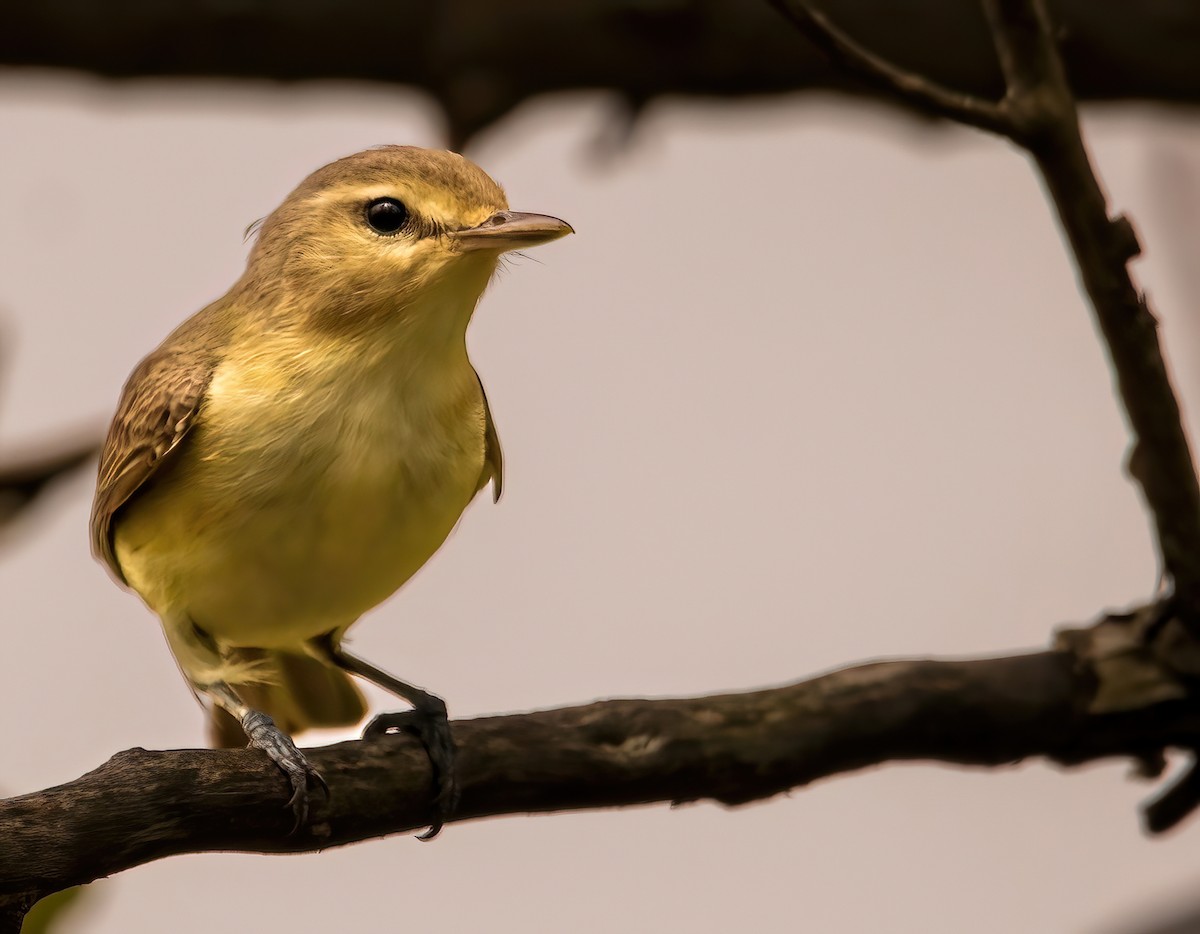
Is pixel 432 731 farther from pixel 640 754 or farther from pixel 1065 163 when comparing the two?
pixel 1065 163

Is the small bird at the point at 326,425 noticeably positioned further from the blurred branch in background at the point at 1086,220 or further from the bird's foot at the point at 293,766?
the blurred branch in background at the point at 1086,220

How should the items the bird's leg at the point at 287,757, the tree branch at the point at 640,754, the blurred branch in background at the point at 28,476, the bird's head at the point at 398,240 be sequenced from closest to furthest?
the tree branch at the point at 640,754, the bird's leg at the point at 287,757, the bird's head at the point at 398,240, the blurred branch in background at the point at 28,476

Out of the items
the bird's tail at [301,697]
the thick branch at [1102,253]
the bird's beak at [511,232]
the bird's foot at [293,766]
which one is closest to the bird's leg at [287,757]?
the bird's foot at [293,766]

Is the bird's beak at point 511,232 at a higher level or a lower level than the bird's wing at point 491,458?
higher

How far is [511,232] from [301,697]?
1.06 m

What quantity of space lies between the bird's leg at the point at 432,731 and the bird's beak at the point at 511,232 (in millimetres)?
689

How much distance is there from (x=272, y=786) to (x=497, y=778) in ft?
1.16

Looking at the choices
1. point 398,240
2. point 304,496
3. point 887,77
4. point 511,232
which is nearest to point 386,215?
point 398,240

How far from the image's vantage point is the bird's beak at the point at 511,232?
6.25 ft

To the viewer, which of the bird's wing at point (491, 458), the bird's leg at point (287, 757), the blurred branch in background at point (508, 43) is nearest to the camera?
the bird's leg at point (287, 757)

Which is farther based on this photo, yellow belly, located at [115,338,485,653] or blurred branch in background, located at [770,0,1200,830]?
yellow belly, located at [115,338,485,653]

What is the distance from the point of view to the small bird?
6.57 ft

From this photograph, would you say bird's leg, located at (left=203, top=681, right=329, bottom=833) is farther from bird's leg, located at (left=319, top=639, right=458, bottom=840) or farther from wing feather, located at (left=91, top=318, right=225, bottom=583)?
wing feather, located at (left=91, top=318, right=225, bottom=583)

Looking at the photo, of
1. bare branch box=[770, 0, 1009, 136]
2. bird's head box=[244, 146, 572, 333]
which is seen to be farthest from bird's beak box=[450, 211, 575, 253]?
bare branch box=[770, 0, 1009, 136]
